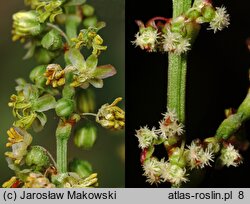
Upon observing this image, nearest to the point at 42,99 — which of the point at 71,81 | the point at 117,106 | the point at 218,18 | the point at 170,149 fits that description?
the point at 71,81

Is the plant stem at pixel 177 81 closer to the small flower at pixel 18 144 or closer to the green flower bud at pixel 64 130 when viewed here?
the green flower bud at pixel 64 130

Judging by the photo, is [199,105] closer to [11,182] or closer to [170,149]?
[170,149]

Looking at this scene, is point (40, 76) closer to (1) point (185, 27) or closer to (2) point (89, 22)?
(2) point (89, 22)

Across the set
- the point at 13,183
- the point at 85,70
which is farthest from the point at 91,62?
the point at 13,183

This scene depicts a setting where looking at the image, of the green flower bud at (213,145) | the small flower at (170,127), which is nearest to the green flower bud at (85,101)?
the small flower at (170,127)
